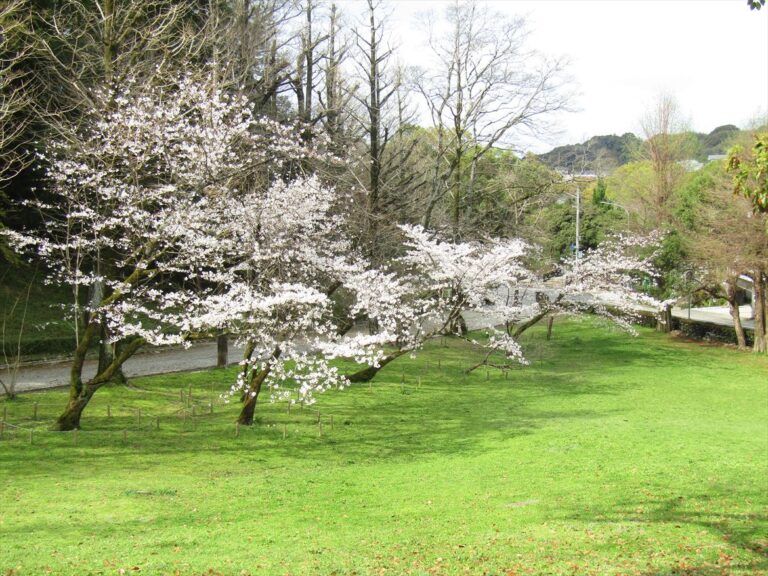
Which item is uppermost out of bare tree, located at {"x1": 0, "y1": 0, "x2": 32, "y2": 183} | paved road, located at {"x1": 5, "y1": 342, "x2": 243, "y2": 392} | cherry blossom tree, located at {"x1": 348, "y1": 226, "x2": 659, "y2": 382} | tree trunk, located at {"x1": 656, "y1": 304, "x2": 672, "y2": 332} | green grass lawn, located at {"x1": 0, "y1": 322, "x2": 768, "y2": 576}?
bare tree, located at {"x1": 0, "y1": 0, "x2": 32, "y2": 183}

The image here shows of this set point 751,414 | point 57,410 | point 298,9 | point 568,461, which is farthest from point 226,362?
point 298,9

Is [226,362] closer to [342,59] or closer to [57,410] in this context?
[57,410]

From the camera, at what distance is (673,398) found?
68.7ft

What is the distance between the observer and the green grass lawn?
291 inches

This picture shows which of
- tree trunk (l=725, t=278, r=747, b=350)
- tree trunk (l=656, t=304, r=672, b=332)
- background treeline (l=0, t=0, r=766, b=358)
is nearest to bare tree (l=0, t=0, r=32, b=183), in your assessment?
background treeline (l=0, t=0, r=766, b=358)

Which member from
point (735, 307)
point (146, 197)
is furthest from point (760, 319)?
point (146, 197)

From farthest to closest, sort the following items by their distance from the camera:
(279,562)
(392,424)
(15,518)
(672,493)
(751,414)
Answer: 1. (751,414)
2. (392,424)
3. (672,493)
4. (15,518)
5. (279,562)

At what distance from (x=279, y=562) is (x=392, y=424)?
8.70 meters

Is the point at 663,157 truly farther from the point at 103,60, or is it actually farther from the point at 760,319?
the point at 103,60

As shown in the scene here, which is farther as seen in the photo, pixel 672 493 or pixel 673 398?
pixel 673 398

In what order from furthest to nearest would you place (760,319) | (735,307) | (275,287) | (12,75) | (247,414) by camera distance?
1. (735,307)
2. (760,319)
3. (12,75)
4. (247,414)
5. (275,287)

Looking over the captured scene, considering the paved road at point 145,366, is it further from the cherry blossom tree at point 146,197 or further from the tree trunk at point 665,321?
the tree trunk at point 665,321

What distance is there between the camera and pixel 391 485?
1121 cm

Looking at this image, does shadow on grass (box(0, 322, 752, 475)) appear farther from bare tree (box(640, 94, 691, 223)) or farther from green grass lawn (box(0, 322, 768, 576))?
bare tree (box(640, 94, 691, 223))
